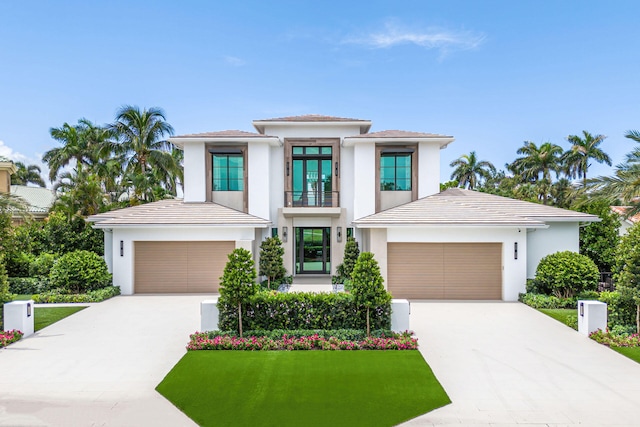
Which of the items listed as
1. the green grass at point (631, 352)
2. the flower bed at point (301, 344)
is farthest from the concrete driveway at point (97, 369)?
the green grass at point (631, 352)

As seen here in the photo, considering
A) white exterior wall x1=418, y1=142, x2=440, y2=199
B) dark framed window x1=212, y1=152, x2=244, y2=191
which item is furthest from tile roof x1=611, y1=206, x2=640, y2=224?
dark framed window x1=212, y1=152, x2=244, y2=191

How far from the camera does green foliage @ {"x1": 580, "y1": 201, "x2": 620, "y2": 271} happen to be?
17870mm

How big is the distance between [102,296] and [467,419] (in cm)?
1428

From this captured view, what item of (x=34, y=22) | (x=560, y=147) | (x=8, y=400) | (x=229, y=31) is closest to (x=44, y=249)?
(x=34, y=22)

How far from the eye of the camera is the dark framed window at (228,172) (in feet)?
65.2

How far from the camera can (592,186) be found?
567 inches

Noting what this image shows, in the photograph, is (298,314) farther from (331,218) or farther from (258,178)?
(331,218)

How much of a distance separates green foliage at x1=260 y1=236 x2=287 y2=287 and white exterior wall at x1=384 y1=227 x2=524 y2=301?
6610 millimetres

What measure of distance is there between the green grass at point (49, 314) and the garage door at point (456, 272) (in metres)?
11.7

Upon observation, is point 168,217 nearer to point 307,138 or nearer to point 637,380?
point 307,138

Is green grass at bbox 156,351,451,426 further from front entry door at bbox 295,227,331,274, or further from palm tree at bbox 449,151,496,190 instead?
palm tree at bbox 449,151,496,190

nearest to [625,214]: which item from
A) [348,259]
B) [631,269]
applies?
[631,269]

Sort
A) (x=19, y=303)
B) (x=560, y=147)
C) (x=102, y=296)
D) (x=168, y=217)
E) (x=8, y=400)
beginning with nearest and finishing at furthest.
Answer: (x=8, y=400), (x=19, y=303), (x=102, y=296), (x=168, y=217), (x=560, y=147)

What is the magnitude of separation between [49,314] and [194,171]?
890 cm
